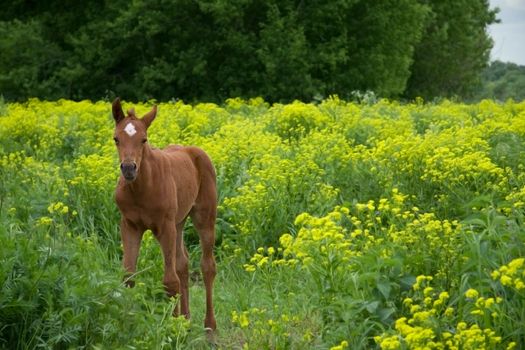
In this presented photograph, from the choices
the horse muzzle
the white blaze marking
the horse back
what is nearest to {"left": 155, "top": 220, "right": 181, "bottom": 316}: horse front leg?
the horse muzzle

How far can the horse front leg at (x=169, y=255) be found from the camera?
693cm

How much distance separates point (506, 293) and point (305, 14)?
2394cm

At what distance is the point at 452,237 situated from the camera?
21.6ft

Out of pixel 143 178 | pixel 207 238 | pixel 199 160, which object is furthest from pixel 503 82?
pixel 143 178

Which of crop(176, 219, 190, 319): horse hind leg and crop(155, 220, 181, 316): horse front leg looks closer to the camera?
crop(155, 220, 181, 316): horse front leg

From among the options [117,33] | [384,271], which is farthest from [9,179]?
[117,33]

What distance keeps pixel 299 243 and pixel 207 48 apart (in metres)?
23.2

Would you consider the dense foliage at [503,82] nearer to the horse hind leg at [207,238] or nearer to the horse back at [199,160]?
the horse back at [199,160]

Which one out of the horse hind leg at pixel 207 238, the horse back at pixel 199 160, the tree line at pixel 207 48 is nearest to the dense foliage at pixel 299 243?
the horse hind leg at pixel 207 238

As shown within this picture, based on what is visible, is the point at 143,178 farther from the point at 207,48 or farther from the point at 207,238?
the point at 207,48

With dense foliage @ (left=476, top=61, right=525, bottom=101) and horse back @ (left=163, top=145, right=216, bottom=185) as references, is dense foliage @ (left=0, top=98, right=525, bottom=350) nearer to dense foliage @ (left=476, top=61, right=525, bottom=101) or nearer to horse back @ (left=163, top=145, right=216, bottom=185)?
horse back @ (left=163, top=145, right=216, bottom=185)

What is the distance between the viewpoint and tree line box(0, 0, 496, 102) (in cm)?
2819

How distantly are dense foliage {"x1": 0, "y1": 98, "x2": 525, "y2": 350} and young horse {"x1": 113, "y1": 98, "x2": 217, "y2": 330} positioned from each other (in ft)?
0.71

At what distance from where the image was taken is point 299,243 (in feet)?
21.4
